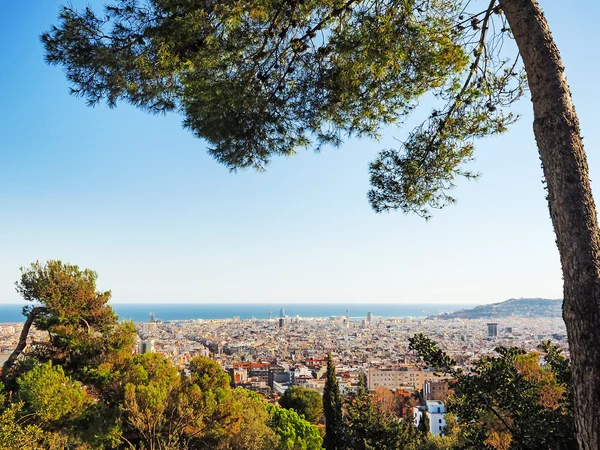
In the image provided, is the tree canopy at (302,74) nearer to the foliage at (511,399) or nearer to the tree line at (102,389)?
the foliage at (511,399)

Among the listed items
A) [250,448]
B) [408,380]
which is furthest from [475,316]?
[250,448]

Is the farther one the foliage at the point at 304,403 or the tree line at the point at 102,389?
the foliage at the point at 304,403

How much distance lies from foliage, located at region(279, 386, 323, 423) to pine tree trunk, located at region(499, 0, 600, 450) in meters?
15.8

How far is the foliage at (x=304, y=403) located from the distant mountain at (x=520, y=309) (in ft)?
203

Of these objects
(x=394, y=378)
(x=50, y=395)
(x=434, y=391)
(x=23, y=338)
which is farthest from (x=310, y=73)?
(x=394, y=378)

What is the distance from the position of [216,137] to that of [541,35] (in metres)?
2.13

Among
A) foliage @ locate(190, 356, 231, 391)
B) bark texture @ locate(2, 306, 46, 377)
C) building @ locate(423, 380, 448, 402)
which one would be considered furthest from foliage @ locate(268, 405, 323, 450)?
building @ locate(423, 380, 448, 402)

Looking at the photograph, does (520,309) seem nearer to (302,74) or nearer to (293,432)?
(293,432)

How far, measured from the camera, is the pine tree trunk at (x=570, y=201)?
54.0 inches

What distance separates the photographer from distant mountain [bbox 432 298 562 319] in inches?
2955

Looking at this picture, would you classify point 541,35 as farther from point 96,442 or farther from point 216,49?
point 96,442

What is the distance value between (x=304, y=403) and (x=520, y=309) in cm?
7762

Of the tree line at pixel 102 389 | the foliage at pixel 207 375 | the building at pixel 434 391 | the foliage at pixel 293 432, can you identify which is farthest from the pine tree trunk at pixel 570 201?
the building at pixel 434 391

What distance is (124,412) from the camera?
631cm
